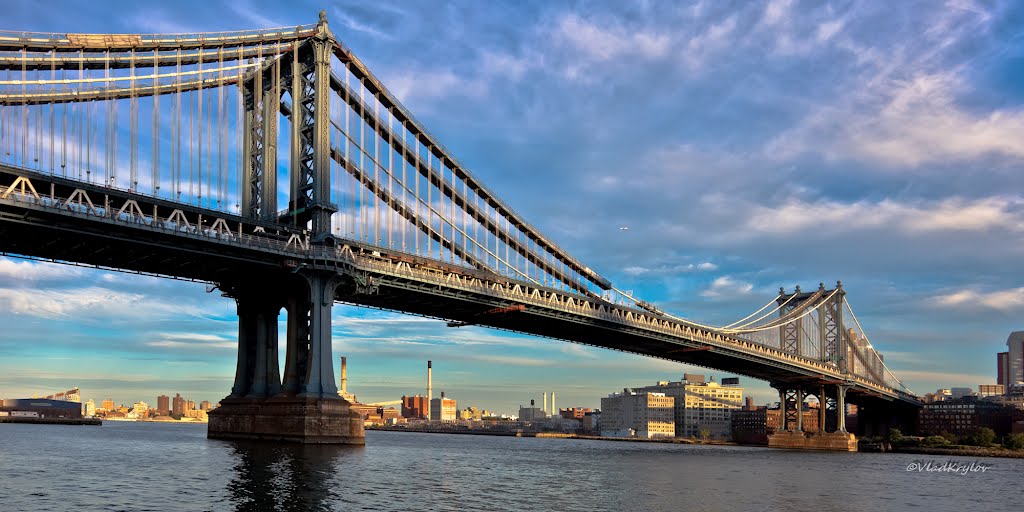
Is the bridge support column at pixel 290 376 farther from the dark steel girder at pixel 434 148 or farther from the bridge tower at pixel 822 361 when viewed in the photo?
the bridge tower at pixel 822 361

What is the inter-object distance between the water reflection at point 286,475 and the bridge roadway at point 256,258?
44.4 feet

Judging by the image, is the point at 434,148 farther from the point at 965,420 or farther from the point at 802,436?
the point at 965,420

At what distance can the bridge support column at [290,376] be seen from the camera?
2618 inches

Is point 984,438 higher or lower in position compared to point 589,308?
lower

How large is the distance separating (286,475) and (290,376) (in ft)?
85.0

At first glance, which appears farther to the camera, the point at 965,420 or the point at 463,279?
the point at 965,420

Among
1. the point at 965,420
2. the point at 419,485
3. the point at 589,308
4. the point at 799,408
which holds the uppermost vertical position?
the point at 589,308

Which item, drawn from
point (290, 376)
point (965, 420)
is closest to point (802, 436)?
point (965, 420)

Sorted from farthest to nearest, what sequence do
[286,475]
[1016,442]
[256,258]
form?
[1016,442] < [256,258] < [286,475]

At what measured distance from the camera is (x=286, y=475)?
44.3 metres

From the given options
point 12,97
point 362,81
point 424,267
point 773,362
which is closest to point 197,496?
point 12,97

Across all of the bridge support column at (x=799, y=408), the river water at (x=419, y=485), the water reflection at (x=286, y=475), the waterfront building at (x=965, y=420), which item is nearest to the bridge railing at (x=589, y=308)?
the bridge support column at (x=799, y=408)

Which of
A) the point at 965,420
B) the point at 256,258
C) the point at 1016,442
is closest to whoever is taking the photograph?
the point at 256,258

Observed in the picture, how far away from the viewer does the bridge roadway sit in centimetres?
5788
